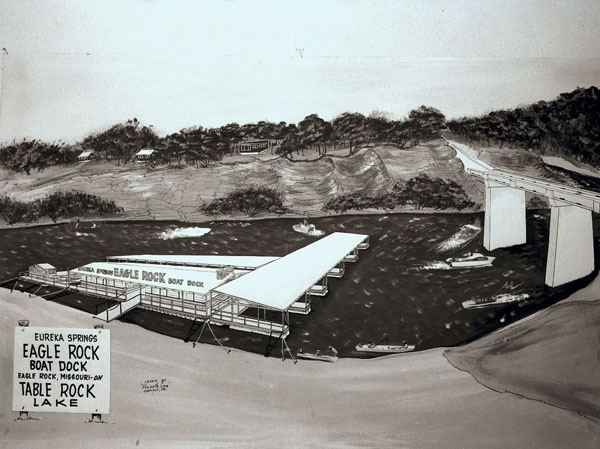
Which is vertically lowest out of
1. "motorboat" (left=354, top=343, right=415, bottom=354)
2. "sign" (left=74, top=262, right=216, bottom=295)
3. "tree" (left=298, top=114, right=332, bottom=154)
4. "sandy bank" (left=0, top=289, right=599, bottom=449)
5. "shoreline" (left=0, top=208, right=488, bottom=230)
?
"sandy bank" (left=0, top=289, right=599, bottom=449)

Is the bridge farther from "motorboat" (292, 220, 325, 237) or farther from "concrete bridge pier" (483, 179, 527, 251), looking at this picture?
"motorboat" (292, 220, 325, 237)

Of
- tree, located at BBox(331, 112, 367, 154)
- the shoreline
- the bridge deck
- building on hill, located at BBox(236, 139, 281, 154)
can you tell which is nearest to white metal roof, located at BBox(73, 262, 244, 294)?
the shoreline

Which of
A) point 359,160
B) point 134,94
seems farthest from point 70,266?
point 359,160

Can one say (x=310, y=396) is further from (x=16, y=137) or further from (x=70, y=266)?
(x=16, y=137)

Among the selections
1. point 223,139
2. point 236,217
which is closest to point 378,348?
point 236,217

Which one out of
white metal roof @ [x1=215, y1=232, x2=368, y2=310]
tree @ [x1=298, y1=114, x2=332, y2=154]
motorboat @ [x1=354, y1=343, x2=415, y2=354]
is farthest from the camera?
tree @ [x1=298, y1=114, x2=332, y2=154]

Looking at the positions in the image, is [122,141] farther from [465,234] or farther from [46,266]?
[465,234]
